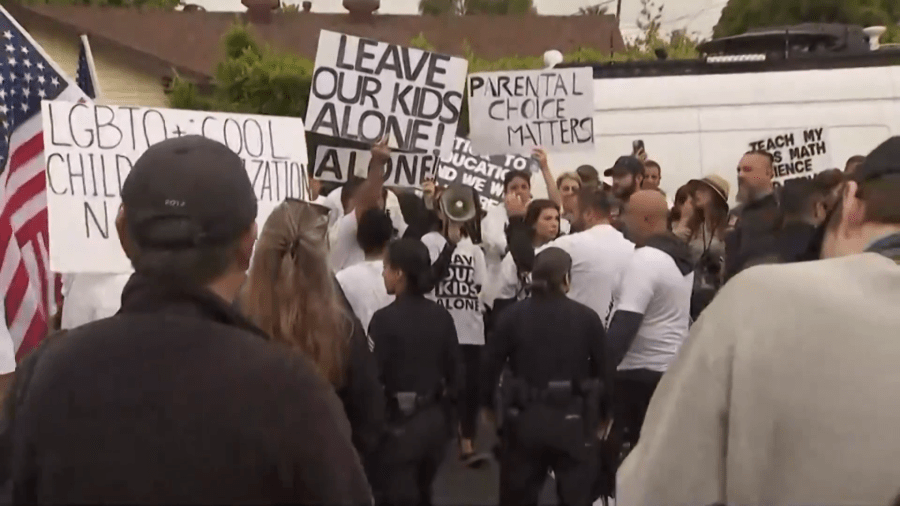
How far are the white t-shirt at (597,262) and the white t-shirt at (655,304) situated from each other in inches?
10.3

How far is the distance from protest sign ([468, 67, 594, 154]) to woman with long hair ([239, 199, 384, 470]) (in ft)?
16.7

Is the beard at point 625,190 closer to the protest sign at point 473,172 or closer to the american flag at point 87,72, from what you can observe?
the protest sign at point 473,172

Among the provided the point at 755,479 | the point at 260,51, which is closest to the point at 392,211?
the point at 755,479

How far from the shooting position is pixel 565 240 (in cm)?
714

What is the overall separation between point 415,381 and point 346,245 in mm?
1315

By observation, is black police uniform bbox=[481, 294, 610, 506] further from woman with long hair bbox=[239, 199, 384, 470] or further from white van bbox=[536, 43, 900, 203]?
white van bbox=[536, 43, 900, 203]

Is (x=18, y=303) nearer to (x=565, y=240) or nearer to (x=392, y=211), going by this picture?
(x=565, y=240)

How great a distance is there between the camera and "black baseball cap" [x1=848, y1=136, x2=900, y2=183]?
2604mm

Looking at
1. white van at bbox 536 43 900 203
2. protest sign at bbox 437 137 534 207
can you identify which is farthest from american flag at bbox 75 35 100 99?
white van at bbox 536 43 900 203

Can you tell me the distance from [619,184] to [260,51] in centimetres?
2159

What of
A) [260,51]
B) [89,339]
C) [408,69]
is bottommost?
[89,339]

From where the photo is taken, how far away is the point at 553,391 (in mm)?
6336

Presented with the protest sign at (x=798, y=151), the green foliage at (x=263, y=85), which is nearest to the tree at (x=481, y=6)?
the green foliage at (x=263, y=85)

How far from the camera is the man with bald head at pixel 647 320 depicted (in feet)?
21.6
